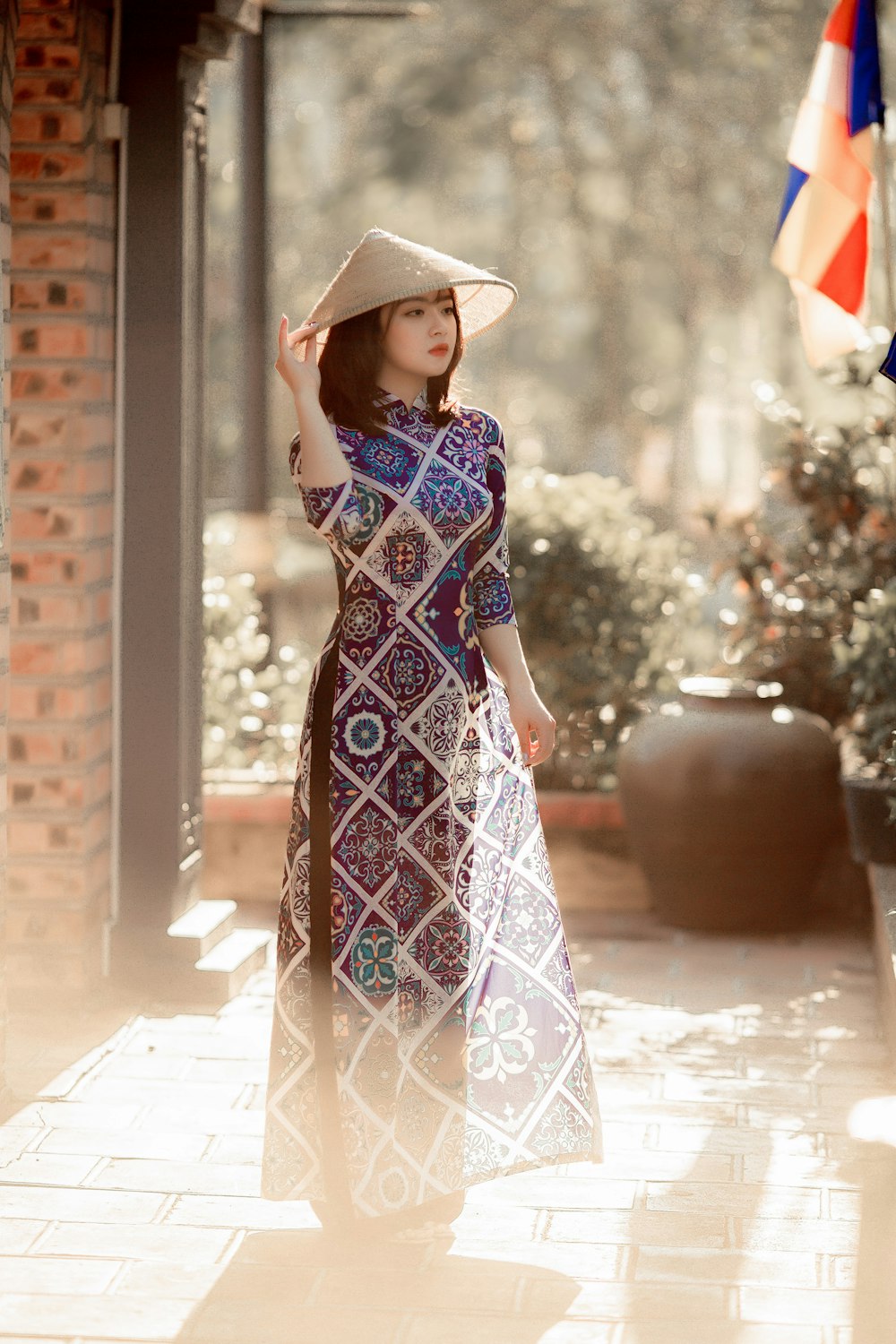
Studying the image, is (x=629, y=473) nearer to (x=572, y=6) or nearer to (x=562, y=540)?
(x=572, y=6)

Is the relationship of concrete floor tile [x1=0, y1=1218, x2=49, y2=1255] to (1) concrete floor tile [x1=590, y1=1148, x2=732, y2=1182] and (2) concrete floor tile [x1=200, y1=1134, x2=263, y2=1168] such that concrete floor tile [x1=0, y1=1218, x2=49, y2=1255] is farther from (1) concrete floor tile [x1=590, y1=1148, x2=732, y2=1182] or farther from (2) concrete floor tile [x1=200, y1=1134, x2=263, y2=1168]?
(1) concrete floor tile [x1=590, y1=1148, x2=732, y2=1182]

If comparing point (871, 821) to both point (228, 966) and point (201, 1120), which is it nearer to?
point (228, 966)

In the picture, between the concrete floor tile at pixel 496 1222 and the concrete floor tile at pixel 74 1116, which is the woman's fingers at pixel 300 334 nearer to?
the concrete floor tile at pixel 496 1222

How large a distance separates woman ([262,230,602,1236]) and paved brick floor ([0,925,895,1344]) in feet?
0.59

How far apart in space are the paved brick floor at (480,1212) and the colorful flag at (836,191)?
7.81 ft

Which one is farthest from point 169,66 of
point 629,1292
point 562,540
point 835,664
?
point 629,1292

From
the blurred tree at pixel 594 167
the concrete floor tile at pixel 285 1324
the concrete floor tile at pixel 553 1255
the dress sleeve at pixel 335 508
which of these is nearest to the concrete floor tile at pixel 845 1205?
the concrete floor tile at pixel 553 1255

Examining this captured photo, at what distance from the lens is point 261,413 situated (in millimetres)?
7742

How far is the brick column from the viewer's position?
3.89 metres

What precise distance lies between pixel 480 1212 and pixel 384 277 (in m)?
1.82

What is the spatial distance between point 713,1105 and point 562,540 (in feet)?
9.64

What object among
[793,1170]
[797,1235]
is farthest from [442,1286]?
[793,1170]

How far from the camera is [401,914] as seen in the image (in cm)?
Answer: 318

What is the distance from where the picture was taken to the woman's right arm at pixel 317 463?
3098 mm
